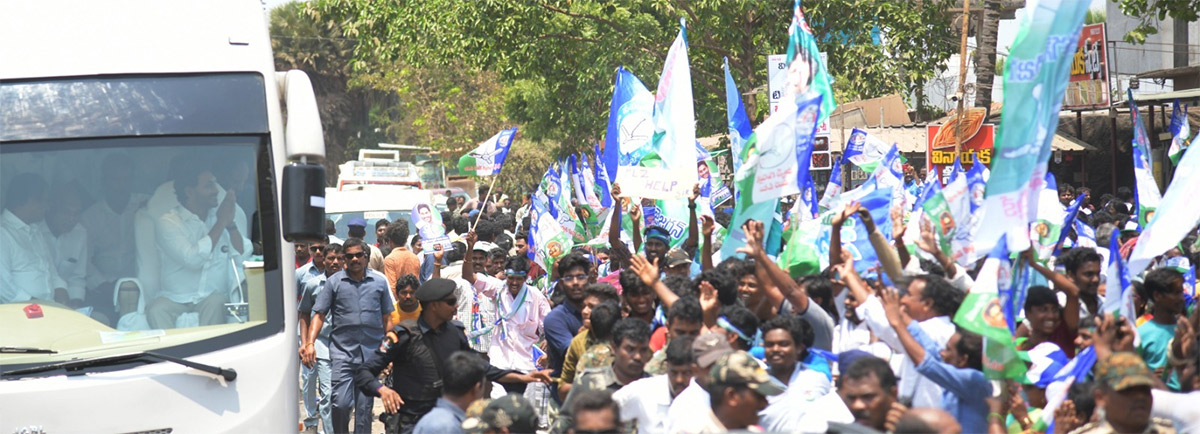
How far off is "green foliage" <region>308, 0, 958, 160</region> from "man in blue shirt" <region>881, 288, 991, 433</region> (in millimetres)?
13110

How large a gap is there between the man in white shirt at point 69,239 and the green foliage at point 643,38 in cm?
1306

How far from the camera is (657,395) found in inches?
211

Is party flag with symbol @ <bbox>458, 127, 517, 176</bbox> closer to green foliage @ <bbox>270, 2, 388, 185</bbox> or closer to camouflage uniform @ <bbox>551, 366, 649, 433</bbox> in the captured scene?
camouflage uniform @ <bbox>551, 366, 649, 433</bbox>

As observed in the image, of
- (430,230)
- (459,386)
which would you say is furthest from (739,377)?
(430,230)

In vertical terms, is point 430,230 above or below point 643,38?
below

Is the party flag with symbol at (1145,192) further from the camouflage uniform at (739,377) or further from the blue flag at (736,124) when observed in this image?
the camouflage uniform at (739,377)

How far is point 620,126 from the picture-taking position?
33.2 feet

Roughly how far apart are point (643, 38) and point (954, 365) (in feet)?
47.3

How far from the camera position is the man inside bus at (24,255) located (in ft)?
18.4

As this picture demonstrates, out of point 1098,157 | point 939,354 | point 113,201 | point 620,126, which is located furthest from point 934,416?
point 1098,157

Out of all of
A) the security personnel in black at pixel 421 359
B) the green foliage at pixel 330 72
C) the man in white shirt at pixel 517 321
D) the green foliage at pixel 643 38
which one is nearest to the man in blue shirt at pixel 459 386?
the security personnel in black at pixel 421 359

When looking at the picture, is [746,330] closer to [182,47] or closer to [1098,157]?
[182,47]

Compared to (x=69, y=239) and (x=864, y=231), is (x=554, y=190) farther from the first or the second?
(x=69, y=239)

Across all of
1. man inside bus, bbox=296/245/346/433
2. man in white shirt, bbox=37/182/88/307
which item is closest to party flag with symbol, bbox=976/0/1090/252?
man in white shirt, bbox=37/182/88/307
